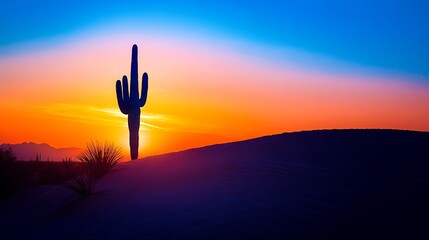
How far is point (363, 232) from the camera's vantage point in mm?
5316

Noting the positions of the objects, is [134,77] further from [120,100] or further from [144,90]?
[120,100]

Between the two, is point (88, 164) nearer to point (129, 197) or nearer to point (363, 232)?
point (129, 197)

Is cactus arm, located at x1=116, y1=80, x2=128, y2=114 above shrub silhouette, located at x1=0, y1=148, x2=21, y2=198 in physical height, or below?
above

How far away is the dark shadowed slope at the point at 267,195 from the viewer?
5.58 meters

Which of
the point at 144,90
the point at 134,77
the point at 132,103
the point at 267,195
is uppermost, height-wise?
the point at 134,77

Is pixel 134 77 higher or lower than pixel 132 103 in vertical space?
higher

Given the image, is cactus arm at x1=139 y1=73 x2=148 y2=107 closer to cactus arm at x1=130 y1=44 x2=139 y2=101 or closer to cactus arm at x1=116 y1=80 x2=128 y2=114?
cactus arm at x1=130 y1=44 x2=139 y2=101

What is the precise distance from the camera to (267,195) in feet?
21.7

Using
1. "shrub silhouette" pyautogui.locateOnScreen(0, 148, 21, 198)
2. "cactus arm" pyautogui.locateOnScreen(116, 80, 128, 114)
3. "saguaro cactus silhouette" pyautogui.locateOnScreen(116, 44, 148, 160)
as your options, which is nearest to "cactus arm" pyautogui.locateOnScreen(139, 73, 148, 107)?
"saguaro cactus silhouette" pyautogui.locateOnScreen(116, 44, 148, 160)

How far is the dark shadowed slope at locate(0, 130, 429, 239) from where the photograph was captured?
558 centimetres

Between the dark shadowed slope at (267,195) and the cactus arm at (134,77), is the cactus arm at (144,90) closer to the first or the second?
the cactus arm at (134,77)

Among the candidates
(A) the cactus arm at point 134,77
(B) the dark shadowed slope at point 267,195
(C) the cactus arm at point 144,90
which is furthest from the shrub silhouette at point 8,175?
(C) the cactus arm at point 144,90

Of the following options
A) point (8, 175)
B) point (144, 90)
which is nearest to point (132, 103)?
point (144, 90)

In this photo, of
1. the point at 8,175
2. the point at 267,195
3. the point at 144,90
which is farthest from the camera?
the point at 144,90
